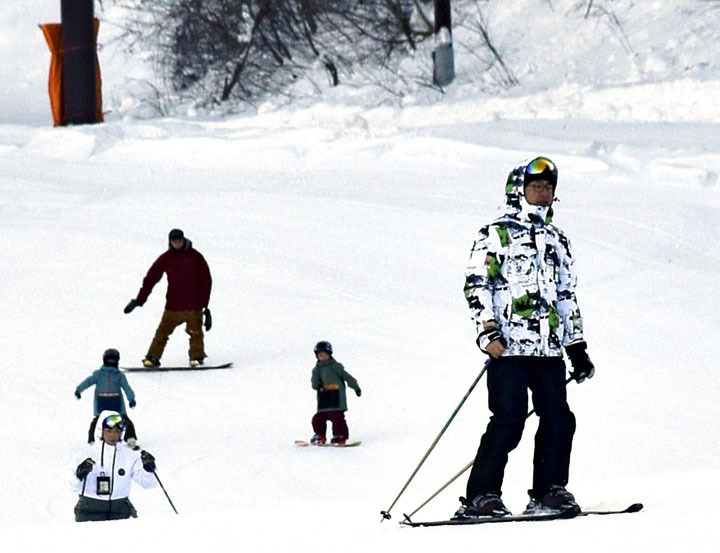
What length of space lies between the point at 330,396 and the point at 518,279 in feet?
20.4

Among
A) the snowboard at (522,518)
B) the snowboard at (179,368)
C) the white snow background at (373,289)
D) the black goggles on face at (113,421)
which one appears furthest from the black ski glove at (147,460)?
the snowboard at (179,368)

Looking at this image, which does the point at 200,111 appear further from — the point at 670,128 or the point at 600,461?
the point at 600,461

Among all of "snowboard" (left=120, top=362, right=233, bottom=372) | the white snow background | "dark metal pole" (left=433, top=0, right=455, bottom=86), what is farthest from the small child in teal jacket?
"dark metal pole" (left=433, top=0, right=455, bottom=86)

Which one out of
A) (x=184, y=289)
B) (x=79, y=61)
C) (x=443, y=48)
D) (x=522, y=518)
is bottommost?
(x=522, y=518)

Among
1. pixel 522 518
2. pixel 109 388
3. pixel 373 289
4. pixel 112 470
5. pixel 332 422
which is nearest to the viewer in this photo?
pixel 522 518

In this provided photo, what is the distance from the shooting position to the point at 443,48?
98.1 ft

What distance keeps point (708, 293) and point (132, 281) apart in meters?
6.28

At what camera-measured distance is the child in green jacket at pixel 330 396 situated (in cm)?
1185

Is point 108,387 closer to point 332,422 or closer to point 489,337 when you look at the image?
point 332,422

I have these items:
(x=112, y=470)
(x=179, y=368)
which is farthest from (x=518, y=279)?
(x=179, y=368)

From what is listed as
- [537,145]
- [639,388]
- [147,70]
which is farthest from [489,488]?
[147,70]

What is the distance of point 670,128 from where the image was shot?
2394 cm

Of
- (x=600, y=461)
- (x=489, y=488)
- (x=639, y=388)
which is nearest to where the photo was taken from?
(x=489, y=488)

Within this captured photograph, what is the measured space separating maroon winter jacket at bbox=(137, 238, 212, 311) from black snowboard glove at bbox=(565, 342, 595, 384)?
9030 millimetres
